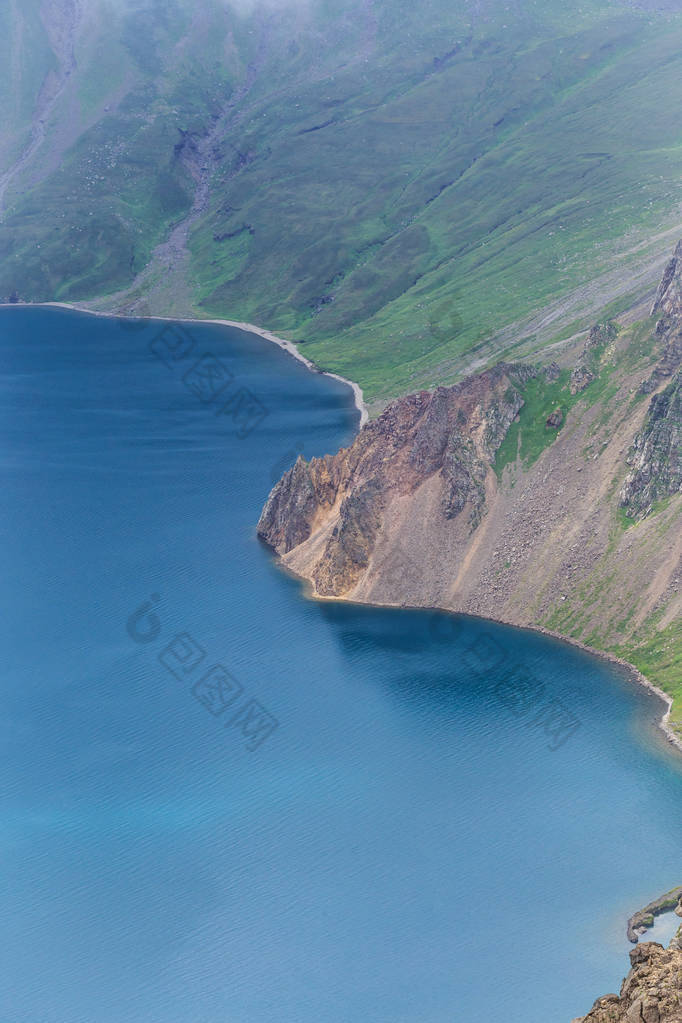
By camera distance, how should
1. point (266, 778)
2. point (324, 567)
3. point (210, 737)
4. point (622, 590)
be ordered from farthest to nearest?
point (324, 567) < point (622, 590) < point (210, 737) < point (266, 778)

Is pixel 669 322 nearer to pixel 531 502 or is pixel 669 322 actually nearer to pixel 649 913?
pixel 531 502

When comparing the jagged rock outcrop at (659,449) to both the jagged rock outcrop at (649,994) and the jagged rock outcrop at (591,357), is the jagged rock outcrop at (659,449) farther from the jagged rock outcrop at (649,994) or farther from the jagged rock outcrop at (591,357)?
the jagged rock outcrop at (649,994)

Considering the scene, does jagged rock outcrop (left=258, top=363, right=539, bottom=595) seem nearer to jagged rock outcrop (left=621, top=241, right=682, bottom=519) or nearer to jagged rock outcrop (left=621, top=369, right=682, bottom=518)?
jagged rock outcrop (left=621, top=241, right=682, bottom=519)

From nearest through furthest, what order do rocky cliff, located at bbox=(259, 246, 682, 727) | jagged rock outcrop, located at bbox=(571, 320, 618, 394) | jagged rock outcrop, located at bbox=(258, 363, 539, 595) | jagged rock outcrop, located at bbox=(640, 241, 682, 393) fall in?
rocky cliff, located at bbox=(259, 246, 682, 727) < jagged rock outcrop, located at bbox=(640, 241, 682, 393) < jagged rock outcrop, located at bbox=(258, 363, 539, 595) < jagged rock outcrop, located at bbox=(571, 320, 618, 394)

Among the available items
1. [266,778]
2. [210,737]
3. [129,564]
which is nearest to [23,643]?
[129,564]

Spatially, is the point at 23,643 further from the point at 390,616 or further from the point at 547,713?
the point at 547,713

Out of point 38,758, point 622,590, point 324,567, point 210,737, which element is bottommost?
point 622,590

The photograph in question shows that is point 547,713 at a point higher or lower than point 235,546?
lower

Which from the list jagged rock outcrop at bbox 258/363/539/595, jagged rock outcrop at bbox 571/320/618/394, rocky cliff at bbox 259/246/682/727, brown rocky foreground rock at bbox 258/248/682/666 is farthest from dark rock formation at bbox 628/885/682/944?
jagged rock outcrop at bbox 571/320/618/394
